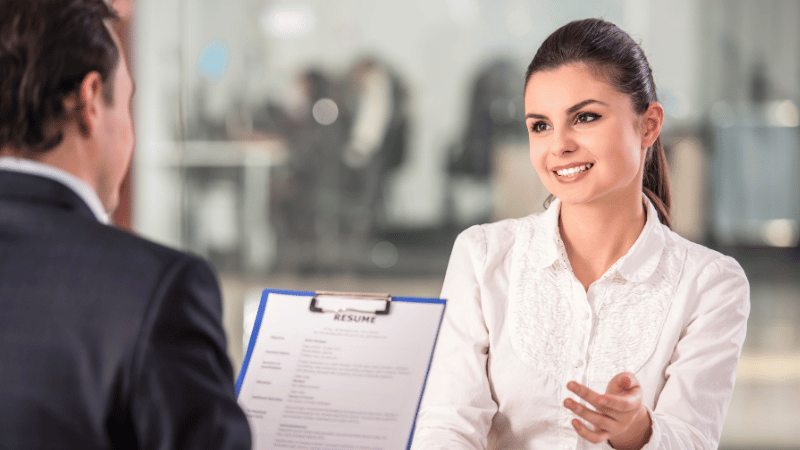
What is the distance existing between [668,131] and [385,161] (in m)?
1.92

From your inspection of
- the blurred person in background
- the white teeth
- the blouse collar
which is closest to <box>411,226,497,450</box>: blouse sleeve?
the blouse collar

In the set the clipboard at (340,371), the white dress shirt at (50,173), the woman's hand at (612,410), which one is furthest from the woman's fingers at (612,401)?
the white dress shirt at (50,173)

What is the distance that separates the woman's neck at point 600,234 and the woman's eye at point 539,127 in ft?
0.58

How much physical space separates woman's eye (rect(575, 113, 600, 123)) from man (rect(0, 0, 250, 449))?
83 centimetres

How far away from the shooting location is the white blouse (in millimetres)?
1331

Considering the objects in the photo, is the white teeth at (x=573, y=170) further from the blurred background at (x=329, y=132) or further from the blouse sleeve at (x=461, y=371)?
the blurred background at (x=329, y=132)

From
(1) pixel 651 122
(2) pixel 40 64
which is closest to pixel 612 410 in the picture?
(1) pixel 651 122

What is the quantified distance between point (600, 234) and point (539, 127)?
0.84ft

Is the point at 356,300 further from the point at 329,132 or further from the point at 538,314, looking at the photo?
the point at 329,132

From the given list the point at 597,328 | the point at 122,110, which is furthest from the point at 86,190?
the point at 597,328

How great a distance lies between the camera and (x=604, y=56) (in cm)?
140

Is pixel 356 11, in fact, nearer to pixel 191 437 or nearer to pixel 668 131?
pixel 668 131

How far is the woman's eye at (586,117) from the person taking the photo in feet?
4.58

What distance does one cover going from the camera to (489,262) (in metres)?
1.50
